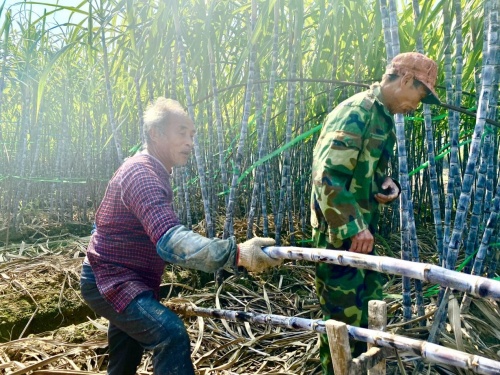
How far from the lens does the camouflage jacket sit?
4.96ft

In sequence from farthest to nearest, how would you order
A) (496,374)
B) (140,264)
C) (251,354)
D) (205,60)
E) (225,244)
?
(205,60), (251,354), (140,264), (225,244), (496,374)

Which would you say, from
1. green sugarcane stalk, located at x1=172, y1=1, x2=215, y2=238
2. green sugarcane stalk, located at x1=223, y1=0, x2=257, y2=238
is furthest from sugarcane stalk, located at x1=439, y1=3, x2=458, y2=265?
green sugarcane stalk, located at x1=172, y1=1, x2=215, y2=238

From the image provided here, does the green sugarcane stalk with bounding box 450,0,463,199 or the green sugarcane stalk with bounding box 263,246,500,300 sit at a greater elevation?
the green sugarcane stalk with bounding box 450,0,463,199

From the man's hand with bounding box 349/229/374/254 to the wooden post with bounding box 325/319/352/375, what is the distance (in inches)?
18.5

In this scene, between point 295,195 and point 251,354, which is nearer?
point 251,354

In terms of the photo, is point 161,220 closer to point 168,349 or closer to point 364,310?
point 168,349

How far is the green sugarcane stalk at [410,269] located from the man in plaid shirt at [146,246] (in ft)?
0.25

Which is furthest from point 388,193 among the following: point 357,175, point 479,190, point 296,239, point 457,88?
point 296,239

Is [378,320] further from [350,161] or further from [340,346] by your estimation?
[350,161]

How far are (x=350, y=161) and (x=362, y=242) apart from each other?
239 millimetres

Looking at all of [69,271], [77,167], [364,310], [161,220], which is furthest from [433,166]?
[77,167]

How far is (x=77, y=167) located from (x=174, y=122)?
171 inches

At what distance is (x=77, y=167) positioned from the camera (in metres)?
5.51

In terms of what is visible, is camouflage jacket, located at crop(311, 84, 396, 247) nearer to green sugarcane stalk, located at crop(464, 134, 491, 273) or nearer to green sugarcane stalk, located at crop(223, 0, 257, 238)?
green sugarcane stalk, located at crop(464, 134, 491, 273)
